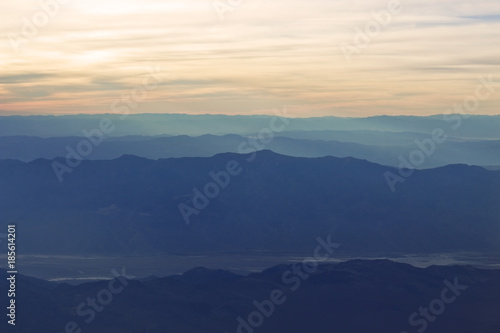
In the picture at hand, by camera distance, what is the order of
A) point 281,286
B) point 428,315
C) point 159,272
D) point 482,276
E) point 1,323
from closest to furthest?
point 1,323 < point 428,315 < point 281,286 < point 482,276 < point 159,272

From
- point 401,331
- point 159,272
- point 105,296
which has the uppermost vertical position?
point 159,272

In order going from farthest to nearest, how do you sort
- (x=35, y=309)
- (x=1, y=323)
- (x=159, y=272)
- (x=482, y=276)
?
1. (x=159, y=272)
2. (x=482, y=276)
3. (x=35, y=309)
4. (x=1, y=323)

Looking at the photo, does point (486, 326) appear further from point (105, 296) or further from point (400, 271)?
point (105, 296)

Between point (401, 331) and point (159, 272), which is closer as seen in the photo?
point (401, 331)

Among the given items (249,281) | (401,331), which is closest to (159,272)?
(249,281)

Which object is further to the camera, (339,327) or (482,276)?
(482,276)

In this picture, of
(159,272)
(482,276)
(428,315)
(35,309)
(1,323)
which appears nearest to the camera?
(1,323)

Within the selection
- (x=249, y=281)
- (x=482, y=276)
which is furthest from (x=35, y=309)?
(x=482, y=276)

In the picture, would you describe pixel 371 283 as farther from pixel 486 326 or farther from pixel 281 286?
pixel 486 326

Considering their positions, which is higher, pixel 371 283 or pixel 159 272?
pixel 159 272
